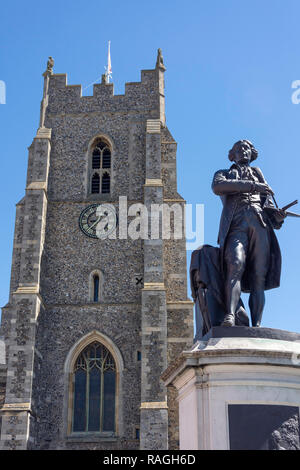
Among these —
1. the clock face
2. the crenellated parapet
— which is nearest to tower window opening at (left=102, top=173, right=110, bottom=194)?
the clock face

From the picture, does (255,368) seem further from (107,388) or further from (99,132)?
(99,132)

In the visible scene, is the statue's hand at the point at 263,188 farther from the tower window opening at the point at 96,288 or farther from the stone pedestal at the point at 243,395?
the tower window opening at the point at 96,288

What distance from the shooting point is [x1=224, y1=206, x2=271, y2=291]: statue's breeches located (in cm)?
522

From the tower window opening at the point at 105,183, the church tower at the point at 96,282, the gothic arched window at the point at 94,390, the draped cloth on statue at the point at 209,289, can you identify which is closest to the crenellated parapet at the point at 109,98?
the church tower at the point at 96,282

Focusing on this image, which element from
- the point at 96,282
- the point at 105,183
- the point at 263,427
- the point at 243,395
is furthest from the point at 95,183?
the point at 263,427

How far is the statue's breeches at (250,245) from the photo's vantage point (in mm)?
5217

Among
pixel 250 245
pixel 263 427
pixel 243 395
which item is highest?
pixel 250 245

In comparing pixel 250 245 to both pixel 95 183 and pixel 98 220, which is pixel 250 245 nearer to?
pixel 98 220

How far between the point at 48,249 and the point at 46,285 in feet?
4.55

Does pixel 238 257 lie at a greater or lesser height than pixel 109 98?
lesser

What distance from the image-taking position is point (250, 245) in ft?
17.4

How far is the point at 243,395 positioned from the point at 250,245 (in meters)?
1.39

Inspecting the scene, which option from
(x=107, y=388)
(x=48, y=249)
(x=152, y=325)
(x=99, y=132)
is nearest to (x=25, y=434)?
(x=107, y=388)

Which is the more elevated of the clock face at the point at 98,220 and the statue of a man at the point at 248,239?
the clock face at the point at 98,220
